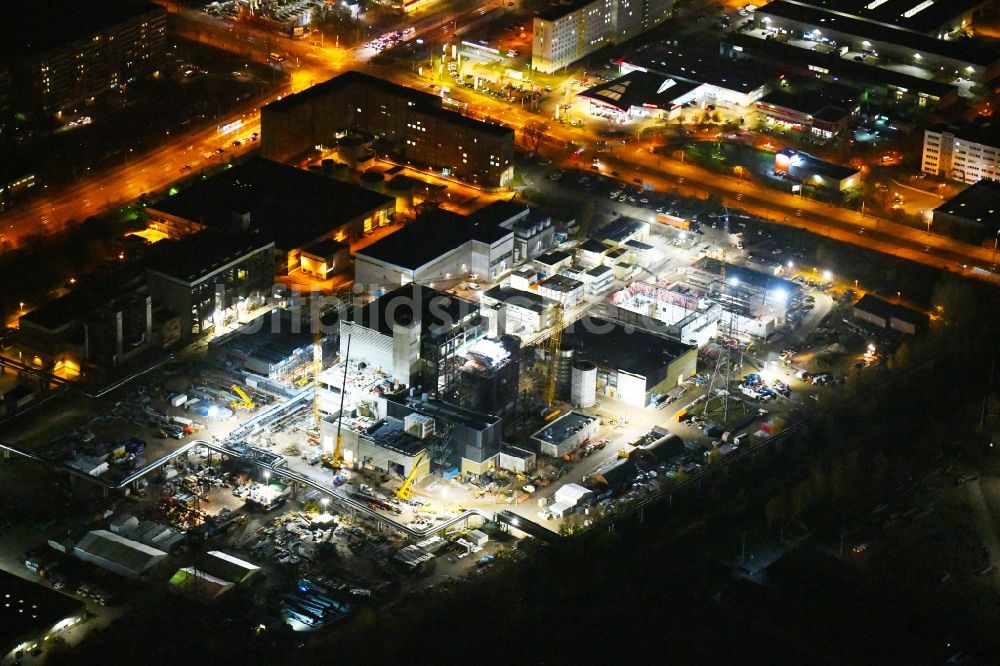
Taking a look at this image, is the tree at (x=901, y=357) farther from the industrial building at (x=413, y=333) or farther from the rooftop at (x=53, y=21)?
the rooftop at (x=53, y=21)

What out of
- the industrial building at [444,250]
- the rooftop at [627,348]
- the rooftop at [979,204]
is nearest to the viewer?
the rooftop at [627,348]

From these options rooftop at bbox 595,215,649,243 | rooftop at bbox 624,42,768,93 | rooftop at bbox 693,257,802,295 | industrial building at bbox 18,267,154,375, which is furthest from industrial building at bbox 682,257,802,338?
industrial building at bbox 18,267,154,375

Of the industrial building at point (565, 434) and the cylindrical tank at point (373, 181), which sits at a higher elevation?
the cylindrical tank at point (373, 181)

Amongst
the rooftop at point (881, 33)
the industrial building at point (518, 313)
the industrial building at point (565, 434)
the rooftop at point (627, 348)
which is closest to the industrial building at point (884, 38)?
the rooftop at point (881, 33)

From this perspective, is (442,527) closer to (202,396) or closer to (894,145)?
(202,396)

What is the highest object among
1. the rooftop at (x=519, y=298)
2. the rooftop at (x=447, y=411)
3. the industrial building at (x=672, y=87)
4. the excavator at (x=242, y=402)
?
the industrial building at (x=672, y=87)

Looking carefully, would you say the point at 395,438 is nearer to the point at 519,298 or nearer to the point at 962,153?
the point at 519,298

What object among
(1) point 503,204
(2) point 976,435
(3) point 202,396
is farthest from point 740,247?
(3) point 202,396

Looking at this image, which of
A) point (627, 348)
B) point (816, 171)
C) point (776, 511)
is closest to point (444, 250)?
point (627, 348)
